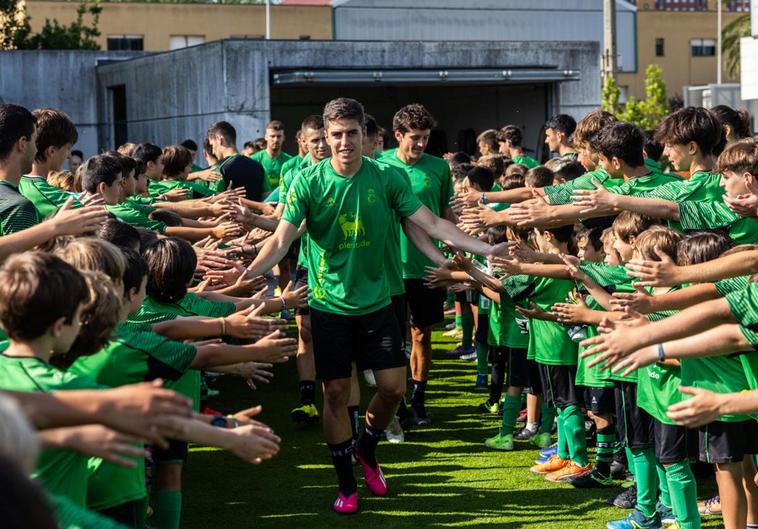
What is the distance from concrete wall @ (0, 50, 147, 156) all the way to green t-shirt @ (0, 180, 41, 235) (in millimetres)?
18633

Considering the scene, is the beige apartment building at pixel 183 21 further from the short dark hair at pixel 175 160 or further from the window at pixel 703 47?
the short dark hair at pixel 175 160

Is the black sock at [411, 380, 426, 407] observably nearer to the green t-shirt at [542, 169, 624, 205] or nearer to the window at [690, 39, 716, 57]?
the green t-shirt at [542, 169, 624, 205]

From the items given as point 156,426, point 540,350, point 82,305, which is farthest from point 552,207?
point 156,426

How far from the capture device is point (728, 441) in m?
5.40

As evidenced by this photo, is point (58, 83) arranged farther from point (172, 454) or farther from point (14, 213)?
point (172, 454)

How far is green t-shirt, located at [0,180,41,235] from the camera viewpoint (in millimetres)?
5652

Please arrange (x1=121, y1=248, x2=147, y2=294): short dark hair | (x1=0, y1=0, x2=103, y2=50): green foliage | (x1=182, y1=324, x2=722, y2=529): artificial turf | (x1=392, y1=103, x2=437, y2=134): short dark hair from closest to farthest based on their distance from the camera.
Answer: (x1=121, y1=248, x2=147, y2=294): short dark hair < (x1=182, y1=324, x2=722, y2=529): artificial turf < (x1=392, y1=103, x2=437, y2=134): short dark hair < (x1=0, y1=0, x2=103, y2=50): green foliage

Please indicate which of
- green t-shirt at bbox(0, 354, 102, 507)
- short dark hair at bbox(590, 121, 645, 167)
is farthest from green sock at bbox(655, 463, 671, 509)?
green t-shirt at bbox(0, 354, 102, 507)

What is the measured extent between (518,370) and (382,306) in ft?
5.57

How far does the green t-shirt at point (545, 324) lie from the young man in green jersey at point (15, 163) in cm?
336

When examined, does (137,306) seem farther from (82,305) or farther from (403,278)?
(403,278)

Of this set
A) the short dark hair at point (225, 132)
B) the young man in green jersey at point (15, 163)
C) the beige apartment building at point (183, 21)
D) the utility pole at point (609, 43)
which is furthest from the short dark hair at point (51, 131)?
the beige apartment building at point (183, 21)

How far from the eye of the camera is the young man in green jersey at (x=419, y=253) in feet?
28.9

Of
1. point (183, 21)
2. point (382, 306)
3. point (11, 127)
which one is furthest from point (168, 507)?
point (183, 21)
